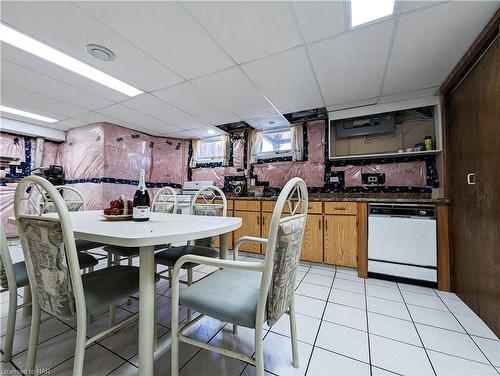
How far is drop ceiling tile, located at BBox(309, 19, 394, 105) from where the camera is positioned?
175 cm

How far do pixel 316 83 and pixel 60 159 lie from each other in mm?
5294

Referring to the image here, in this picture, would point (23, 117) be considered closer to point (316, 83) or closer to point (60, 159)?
point (60, 159)

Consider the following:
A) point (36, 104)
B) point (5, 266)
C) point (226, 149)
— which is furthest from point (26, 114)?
point (5, 266)

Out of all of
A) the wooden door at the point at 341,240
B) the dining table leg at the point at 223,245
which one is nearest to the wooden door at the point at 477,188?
the wooden door at the point at 341,240

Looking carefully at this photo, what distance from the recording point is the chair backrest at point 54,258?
0.87 meters

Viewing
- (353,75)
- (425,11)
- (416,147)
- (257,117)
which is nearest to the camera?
(425,11)

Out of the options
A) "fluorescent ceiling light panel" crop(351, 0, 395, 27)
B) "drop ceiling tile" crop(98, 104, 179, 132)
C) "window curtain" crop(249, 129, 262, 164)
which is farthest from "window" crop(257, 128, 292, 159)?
"fluorescent ceiling light panel" crop(351, 0, 395, 27)

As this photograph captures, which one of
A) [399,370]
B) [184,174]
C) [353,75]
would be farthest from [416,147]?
[184,174]

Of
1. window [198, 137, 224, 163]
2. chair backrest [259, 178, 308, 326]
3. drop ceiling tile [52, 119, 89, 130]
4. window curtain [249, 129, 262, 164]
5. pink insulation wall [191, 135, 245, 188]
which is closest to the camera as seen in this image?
chair backrest [259, 178, 308, 326]

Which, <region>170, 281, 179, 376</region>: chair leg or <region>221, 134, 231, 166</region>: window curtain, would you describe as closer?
<region>170, 281, 179, 376</region>: chair leg

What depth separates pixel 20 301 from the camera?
6.00ft

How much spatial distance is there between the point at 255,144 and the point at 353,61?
2.25 meters

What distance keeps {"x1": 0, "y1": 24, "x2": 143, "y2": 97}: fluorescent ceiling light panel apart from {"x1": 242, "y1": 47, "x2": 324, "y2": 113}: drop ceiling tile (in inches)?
62.5

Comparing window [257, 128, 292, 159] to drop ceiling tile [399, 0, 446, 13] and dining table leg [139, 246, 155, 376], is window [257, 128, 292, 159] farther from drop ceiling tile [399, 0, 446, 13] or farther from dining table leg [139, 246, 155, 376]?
dining table leg [139, 246, 155, 376]
